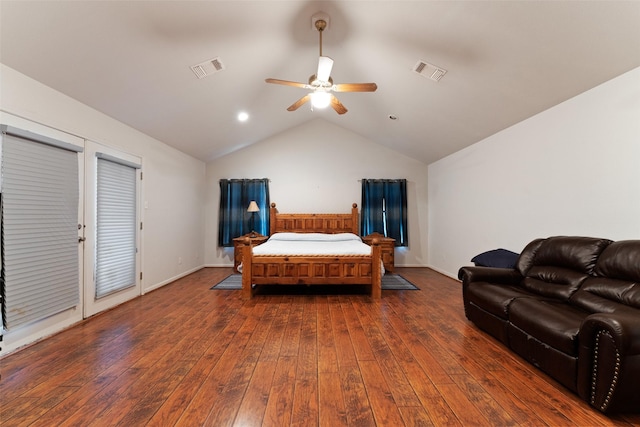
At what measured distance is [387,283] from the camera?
465 centimetres

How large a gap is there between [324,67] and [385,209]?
388 centimetres

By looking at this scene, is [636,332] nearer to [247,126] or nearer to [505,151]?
[505,151]

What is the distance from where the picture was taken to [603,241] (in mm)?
2281

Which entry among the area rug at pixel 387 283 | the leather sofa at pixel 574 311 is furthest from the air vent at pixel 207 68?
the leather sofa at pixel 574 311

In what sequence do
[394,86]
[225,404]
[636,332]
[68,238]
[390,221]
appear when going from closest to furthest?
[636,332] → [225,404] → [68,238] → [394,86] → [390,221]

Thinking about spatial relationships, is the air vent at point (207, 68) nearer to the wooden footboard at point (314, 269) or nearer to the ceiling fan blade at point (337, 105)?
the ceiling fan blade at point (337, 105)

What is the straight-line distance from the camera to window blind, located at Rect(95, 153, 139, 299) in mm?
3182

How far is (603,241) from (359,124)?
4088 mm

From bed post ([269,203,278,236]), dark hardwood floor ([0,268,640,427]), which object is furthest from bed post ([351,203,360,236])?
dark hardwood floor ([0,268,640,427])

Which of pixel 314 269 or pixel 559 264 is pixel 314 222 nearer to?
pixel 314 269

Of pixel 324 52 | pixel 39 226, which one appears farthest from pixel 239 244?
pixel 324 52

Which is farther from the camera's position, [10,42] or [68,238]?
[68,238]

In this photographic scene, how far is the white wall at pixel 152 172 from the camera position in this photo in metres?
2.37

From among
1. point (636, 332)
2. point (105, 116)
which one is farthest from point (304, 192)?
point (636, 332)
